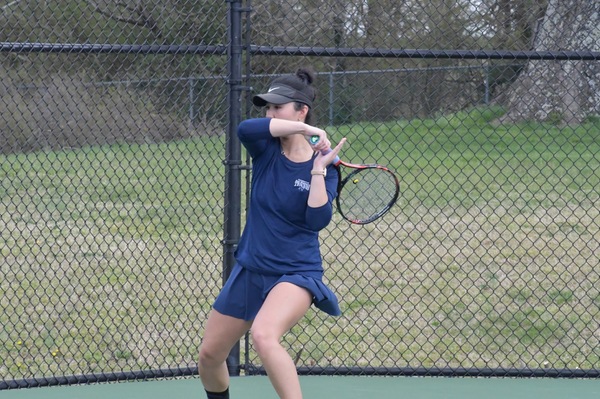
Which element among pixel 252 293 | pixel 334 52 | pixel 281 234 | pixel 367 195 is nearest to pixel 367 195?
pixel 367 195

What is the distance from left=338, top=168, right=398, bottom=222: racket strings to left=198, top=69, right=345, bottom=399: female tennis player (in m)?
0.42

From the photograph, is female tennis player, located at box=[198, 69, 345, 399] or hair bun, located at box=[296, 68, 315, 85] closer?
female tennis player, located at box=[198, 69, 345, 399]

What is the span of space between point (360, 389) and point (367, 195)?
1219mm

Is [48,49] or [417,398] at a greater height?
[48,49]

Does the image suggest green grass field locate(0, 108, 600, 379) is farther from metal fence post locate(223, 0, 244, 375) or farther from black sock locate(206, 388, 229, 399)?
black sock locate(206, 388, 229, 399)

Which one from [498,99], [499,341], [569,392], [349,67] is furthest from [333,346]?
[349,67]

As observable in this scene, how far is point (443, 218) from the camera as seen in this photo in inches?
378

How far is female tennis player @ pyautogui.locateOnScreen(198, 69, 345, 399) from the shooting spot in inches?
147

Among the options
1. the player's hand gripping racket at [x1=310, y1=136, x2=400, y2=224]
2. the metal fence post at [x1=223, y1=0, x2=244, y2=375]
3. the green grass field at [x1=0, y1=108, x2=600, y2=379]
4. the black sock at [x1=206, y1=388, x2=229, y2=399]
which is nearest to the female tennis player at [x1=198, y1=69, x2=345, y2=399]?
the black sock at [x1=206, y1=388, x2=229, y2=399]

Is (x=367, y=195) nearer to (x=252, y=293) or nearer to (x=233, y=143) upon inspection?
(x=252, y=293)

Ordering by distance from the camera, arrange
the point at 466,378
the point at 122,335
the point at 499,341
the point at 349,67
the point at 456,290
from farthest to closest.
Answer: the point at 349,67 → the point at 456,290 → the point at 499,341 → the point at 122,335 → the point at 466,378

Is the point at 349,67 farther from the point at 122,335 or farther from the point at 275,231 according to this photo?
the point at 275,231

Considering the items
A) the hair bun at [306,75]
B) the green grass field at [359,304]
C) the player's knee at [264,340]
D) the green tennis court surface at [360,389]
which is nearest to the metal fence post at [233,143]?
Answer: the green tennis court surface at [360,389]

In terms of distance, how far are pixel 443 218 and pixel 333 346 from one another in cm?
365
